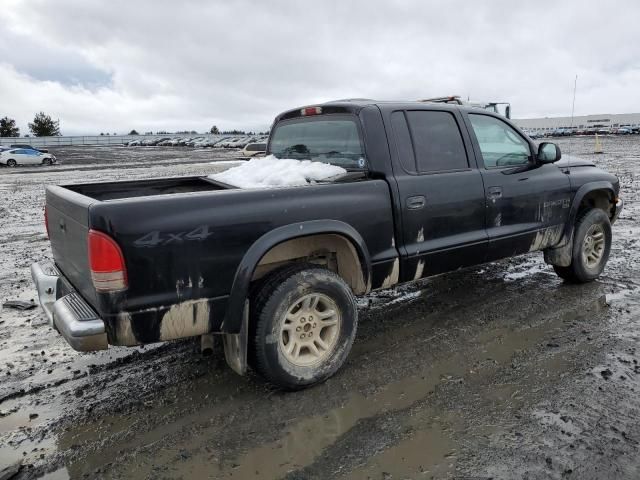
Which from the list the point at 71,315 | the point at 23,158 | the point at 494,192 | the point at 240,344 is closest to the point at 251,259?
the point at 240,344

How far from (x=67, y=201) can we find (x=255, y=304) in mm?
1356

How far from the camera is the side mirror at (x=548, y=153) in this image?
495 centimetres

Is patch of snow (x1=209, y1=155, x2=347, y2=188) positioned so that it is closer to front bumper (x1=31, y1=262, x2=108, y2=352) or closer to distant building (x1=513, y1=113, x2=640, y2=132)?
front bumper (x1=31, y1=262, x2=108, y2=352)

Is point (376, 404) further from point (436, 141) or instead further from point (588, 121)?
point (588, 121)

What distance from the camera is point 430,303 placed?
17.2 ft

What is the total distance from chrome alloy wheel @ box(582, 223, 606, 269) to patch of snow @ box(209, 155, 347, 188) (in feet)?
10.5

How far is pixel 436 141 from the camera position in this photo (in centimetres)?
433

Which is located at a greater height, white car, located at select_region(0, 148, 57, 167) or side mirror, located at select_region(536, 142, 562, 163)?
white car, located at select_region(0, 148, 57, 167)

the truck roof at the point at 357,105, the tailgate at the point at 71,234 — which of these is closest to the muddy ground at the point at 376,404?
the tailgate at the point at 71,234

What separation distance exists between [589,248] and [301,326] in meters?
3.78

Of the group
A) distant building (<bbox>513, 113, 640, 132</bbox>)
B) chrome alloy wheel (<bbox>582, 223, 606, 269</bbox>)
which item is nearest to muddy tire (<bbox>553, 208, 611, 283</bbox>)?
chrome alloy wheel (<bbox>582, 223, 606, 269</bbox>)

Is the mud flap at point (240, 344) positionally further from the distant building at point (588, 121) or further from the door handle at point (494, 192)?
the distant building at point (588, 121)

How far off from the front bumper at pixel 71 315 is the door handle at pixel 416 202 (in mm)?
2302

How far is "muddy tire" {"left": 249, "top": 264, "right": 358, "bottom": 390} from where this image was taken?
3.30 m
